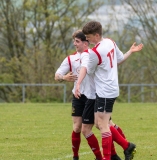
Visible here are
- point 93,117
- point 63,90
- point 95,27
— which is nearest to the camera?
point 95,27

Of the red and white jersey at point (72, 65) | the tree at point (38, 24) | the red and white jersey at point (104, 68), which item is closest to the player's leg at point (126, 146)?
the red and white jersey at point (104, 68)

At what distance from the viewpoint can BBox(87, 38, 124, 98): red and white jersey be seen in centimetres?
729

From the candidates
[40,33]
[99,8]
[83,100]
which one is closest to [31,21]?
[40,33]

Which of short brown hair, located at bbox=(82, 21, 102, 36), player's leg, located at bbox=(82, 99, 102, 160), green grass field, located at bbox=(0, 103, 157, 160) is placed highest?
short brown hair, located at bbox=(82, 21, 102, 36)

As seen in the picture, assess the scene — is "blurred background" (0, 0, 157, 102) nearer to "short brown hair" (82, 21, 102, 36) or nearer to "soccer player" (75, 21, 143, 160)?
"soccer player" (75, 21, 143, 160)

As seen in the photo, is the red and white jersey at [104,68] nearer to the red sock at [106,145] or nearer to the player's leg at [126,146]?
the red sock at [106,145]

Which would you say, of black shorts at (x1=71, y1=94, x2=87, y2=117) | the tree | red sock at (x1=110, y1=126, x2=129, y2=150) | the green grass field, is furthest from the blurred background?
red sock at (x1=110, y1=126, x2=129, y2=150)

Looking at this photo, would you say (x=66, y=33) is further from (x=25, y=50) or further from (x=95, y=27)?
(x=95, y=27)

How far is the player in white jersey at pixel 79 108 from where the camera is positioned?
25.8 ft

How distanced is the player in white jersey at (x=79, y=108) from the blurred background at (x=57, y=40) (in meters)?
19.4

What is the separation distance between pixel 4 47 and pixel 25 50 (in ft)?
5.54

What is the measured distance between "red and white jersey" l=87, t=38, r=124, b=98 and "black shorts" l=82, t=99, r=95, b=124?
16.3 inches

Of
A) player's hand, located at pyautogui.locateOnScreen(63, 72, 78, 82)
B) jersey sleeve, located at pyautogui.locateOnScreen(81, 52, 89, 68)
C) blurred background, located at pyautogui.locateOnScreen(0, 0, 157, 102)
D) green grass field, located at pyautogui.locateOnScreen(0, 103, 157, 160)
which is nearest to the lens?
jersey sleeve, located at pyautogui.locateOnScreen(81, 52, 89, 68)

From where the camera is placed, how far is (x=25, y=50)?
109 ft
